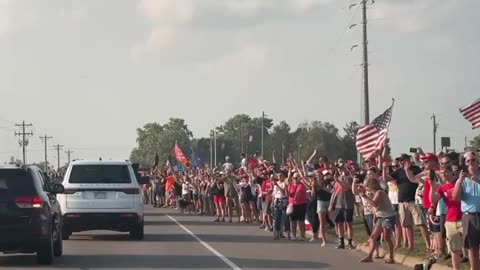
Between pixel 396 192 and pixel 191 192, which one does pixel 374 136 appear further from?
pixel 191 192

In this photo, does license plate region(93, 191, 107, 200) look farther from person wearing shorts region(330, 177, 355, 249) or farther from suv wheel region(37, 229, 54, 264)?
suv wheel region(37, 229, 54, 264)

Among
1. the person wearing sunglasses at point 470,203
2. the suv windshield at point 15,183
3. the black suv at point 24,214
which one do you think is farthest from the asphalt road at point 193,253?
the person wearing sunglasses at point 470,203

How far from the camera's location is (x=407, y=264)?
17516 mm

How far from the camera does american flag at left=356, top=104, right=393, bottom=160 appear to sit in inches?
1065

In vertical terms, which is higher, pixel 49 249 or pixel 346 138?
pixel 346 138

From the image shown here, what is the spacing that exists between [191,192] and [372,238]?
2422cm

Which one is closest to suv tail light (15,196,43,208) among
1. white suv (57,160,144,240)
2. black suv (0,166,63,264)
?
black suv (0,166,63,264)

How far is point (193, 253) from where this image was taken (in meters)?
19.8

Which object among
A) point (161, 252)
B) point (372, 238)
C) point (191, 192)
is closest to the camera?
point (372, 238)

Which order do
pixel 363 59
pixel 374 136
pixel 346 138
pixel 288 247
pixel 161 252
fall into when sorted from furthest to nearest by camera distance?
pixel 346 138, pixel 363 59, pixel 374 136, pixel 288 247, pixel 161 252

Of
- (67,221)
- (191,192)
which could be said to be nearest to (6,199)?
(67,221)

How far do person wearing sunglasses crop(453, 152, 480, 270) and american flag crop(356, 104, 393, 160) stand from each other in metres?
13.0

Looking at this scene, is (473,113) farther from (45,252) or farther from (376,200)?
(45,252)

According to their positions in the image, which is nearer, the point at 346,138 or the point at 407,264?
the point at 407,264
